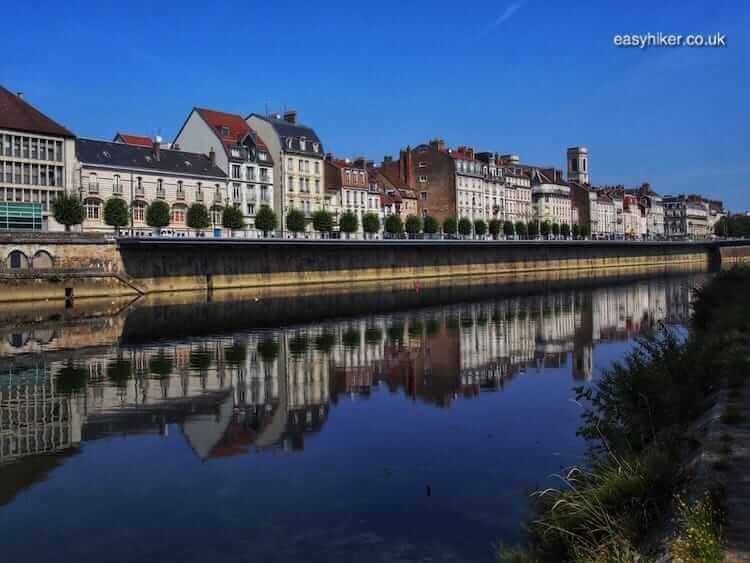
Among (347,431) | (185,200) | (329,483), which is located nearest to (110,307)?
(185,200)

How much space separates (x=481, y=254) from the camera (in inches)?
3460

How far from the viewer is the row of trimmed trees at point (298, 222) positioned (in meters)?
58.8

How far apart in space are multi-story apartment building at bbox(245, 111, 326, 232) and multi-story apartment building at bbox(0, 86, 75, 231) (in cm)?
2449

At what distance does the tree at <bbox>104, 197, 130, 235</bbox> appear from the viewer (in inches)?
2372

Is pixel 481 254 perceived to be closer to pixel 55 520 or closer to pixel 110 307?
pixel 110 307

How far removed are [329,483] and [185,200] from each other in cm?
6482

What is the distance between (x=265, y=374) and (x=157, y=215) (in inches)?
1747

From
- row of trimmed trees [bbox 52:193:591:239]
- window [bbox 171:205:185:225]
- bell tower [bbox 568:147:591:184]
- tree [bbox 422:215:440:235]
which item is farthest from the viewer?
bell tower [bbox 568:147:591:184]

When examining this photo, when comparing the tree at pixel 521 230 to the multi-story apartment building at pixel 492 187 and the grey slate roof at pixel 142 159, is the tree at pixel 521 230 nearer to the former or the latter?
the multi-story apartment building at pixel 492 187

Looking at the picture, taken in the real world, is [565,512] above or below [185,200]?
below

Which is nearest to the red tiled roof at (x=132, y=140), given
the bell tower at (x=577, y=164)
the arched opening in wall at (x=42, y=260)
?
the arched opening in wall at (x=42, y=260)

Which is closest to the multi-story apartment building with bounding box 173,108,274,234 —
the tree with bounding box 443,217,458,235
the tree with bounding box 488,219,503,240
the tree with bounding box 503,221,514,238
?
the tree with bounding box 443,217,458,235

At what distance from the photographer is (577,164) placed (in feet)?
556

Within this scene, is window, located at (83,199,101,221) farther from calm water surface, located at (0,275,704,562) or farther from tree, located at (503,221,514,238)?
tree, located at (503,221,514,238)
